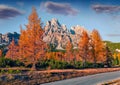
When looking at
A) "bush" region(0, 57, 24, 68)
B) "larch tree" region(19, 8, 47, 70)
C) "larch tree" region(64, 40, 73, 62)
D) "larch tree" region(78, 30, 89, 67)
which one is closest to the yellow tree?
"larch tree" region(78, 30, 89, 67)

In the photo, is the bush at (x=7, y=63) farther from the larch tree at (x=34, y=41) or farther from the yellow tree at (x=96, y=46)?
the yellow tree at (x=96, y=46)

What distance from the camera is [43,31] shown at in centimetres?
4228

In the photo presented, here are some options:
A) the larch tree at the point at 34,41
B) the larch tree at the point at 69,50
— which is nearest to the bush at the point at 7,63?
the larch tree at the point at 34,41

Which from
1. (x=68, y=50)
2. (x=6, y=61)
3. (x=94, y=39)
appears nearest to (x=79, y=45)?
(x=94, y=39)

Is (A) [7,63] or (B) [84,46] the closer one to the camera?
(A) [7,63]

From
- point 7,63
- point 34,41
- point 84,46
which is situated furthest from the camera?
point 84,46

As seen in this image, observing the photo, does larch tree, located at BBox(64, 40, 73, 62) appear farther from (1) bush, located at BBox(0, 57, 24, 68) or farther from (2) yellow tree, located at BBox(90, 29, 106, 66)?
(1) bush, located at BBox(0, 57, 24, 68)

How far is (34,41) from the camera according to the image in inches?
1679

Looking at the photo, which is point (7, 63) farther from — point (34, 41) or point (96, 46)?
point (96, 46)

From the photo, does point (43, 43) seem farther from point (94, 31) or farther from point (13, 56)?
point (13, 56)

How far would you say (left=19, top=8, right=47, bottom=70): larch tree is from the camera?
138ft

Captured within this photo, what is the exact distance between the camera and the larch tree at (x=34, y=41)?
42.1 m

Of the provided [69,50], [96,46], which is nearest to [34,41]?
[96,46]

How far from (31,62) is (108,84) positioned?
71.0ft
